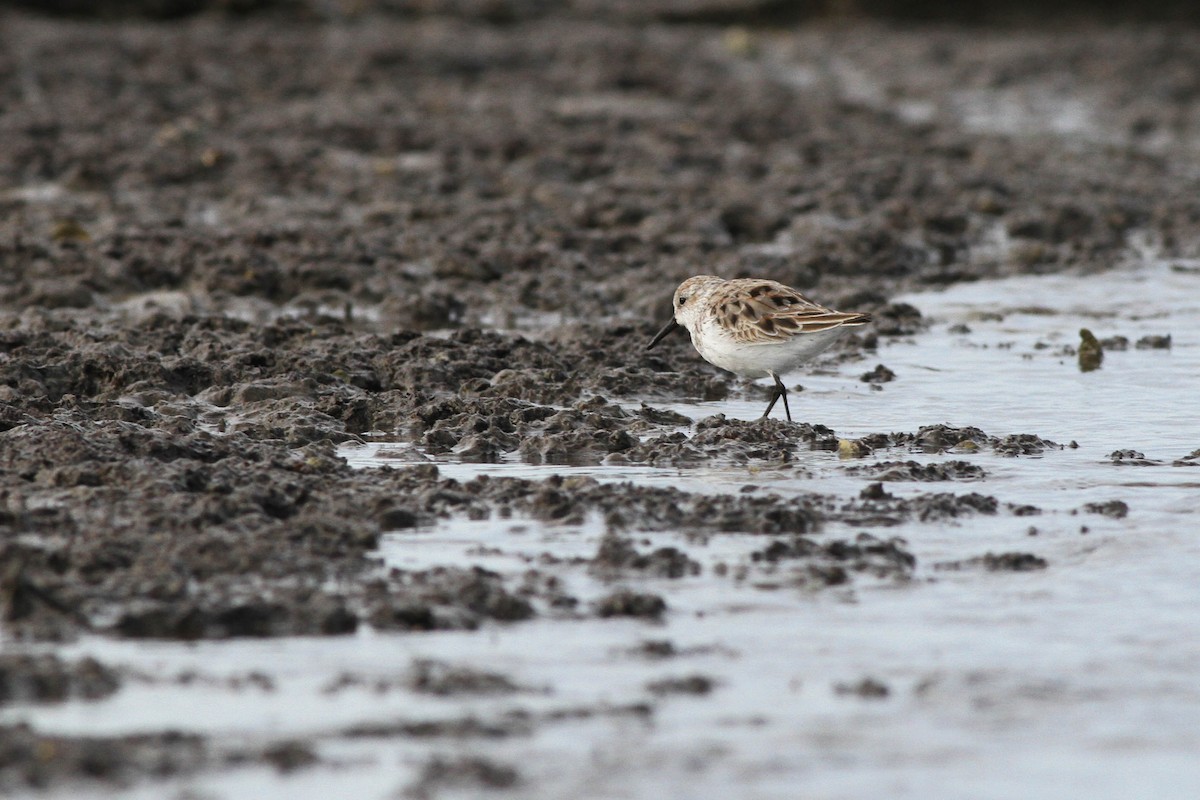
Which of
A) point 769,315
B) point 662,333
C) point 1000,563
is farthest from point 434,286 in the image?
point 1000,563

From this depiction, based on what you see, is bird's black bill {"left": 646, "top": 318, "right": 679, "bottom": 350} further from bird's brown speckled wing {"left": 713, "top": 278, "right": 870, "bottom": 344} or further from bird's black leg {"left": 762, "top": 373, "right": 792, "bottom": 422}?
bird's black leg {"left": 762, "top": 373, "right": 792, "bottom": 422}

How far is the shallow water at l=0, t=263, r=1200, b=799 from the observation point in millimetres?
4156

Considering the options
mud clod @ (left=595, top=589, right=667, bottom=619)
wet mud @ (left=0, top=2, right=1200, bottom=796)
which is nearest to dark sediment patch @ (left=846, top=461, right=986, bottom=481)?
wet mud @ (left=0, top=2, right=1200, bottom=796)

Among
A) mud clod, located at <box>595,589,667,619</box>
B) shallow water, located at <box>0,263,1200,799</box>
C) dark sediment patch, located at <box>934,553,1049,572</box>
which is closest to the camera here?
shallow water, located at <box>0,263,1200,799</box>

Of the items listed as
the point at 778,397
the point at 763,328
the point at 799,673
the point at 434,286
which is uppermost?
the point at 763,328

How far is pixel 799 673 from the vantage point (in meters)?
4.80

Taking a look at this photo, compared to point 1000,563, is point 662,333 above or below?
above

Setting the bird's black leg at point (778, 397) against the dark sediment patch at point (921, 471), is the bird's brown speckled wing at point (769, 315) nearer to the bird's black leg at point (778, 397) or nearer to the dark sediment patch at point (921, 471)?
the bird's black leg at point (778, 397)

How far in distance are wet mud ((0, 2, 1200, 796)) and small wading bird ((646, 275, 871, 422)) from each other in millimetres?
464

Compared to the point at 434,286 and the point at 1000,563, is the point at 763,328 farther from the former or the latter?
the point at 434,286

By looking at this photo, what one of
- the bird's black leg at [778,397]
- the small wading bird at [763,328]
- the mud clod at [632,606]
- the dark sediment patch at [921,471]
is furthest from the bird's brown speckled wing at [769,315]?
the mud clod at [632,606]

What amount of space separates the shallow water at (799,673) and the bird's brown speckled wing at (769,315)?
39.8 inches

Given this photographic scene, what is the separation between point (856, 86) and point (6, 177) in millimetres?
12875

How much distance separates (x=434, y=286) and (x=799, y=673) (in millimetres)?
6497
